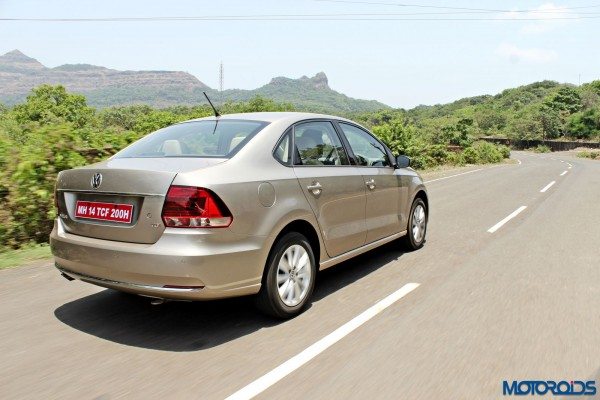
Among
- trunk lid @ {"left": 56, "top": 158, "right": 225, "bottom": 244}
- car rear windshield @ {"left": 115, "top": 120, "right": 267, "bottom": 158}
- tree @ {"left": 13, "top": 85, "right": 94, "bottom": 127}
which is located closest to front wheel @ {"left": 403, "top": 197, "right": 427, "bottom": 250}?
car rear windshield @ {"left": 115, "top": 120, "right": 267, "bottom": 158}

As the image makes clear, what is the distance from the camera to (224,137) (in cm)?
410

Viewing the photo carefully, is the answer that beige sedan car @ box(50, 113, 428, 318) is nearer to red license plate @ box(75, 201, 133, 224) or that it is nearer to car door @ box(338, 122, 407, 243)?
red license plate @ box(75, 201, 133, 224)

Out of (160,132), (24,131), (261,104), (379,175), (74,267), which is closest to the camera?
(74,267)

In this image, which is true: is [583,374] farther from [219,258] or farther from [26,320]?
[26,320]

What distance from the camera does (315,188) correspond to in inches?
168

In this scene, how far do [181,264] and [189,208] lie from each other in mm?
372

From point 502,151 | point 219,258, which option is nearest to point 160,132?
point 219,258

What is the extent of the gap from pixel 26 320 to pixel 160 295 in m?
1.47

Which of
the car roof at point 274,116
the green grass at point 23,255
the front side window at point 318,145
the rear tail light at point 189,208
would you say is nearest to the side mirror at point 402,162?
the front side window at point 318,145

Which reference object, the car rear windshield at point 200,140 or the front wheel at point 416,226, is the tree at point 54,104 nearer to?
the front wheel at point 416,226

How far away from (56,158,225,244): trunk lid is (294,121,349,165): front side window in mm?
980

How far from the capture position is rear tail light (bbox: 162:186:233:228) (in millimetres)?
3305

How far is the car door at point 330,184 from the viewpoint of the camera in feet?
14.1

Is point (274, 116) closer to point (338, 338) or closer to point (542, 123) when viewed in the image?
point (338, 338)
